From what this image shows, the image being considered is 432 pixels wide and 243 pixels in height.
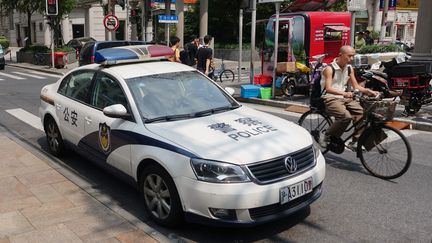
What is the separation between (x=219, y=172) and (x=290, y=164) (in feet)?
2.16

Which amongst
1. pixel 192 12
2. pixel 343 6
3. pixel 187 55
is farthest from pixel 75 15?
pixel 187 55

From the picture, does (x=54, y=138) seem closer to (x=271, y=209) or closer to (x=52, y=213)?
(x=52, y=213)

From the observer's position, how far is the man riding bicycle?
19.3 ft

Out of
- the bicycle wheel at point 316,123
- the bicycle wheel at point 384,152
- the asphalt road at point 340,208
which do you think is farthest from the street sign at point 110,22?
the bicycle wheel at point 384,152

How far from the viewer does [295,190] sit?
3.95 m

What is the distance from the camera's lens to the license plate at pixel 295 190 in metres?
3.85

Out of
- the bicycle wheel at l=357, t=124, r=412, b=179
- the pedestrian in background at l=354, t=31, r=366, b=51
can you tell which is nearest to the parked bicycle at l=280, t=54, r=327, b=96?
the pedestrian in background at l=354, t=31, r=366, b=51

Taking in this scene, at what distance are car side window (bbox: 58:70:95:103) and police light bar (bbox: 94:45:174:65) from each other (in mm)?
282

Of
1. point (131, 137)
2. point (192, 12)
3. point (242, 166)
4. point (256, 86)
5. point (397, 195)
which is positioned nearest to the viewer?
point (242, 166)

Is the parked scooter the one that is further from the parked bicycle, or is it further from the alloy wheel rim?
the alloy wheel rim

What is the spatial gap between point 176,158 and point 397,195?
8.91 ft

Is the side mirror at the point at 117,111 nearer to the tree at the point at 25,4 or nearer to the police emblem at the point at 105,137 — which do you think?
the police emblem at the point at 105,137

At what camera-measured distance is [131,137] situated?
14.9ft

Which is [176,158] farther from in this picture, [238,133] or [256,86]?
[256,86]
